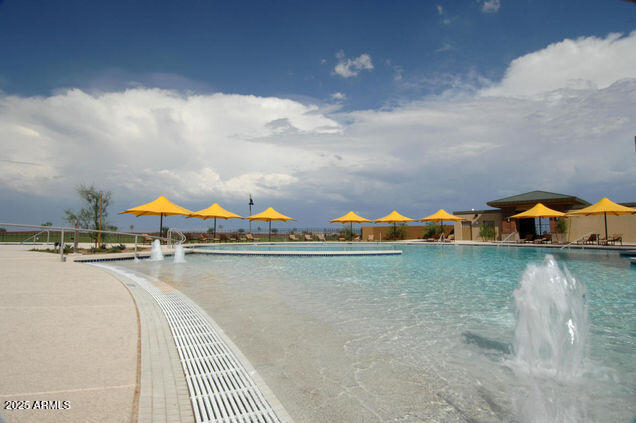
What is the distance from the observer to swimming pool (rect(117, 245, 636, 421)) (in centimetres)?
240

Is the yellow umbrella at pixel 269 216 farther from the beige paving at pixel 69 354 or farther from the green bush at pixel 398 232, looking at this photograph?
the beige paving at pixel 69 354

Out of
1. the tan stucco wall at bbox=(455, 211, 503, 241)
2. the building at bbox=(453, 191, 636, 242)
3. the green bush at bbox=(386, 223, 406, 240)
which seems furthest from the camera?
the green bush at bbox=(386, 223, 406, 240)

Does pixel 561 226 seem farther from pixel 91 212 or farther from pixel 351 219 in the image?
pixel 91 212

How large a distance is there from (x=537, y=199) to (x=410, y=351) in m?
24.5

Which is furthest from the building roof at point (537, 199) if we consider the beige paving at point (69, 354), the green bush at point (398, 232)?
the beige paving at point (69, 354)

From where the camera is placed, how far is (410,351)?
11.4 ft

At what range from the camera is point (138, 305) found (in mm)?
4355

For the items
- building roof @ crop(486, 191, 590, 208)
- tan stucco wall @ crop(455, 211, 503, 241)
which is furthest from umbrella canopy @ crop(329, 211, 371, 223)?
building roof @ crop(486, 191, 590, 208)

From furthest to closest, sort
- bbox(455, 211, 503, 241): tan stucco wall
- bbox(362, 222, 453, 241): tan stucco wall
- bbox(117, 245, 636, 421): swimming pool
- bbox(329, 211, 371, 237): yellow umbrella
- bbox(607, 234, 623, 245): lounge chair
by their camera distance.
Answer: bbox(362, 222, 453, 241): tan stucco wall → bbox(329, 211, 371, 237): yellow umbrella → bbox(455, 211, 503, 241): tan stucco wall → bbox(607, 234, 623, 245): lounge chair → bbox(117, 245, 636, 421): swimming pool

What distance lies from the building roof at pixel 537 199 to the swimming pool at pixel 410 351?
700 inches

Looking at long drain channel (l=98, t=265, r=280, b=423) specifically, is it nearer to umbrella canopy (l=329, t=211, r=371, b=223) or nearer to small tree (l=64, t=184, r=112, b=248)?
small tree (l=64, t=184, r=112, b=248)

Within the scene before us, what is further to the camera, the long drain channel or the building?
the building

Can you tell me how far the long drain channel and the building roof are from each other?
25537 mm

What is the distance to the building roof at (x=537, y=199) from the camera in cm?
2191
